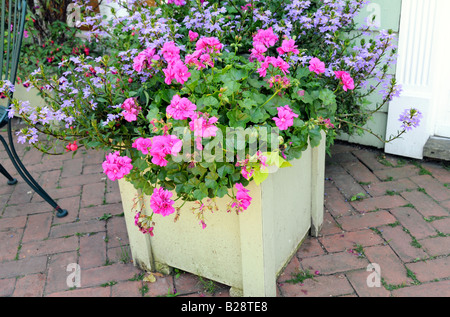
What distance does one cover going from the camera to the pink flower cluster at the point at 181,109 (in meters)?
1.63

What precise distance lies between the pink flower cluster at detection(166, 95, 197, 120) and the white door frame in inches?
75.9

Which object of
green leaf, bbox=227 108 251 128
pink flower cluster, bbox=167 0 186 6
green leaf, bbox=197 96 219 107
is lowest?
green leaf, bbox=227 108 251 128

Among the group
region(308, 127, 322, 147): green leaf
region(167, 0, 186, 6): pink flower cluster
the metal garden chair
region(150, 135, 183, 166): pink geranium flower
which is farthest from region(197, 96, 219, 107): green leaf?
the metal garden chair

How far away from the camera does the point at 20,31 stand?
2555mm

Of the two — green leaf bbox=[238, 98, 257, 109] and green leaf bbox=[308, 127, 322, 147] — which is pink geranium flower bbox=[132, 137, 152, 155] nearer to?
green leaf bbox=[238, 98, 257, 109]

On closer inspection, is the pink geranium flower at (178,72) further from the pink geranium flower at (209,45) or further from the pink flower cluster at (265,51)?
the pink flower cluster at (265,51)

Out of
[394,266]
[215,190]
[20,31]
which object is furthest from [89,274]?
[394,266]

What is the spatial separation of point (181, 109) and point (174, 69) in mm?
157

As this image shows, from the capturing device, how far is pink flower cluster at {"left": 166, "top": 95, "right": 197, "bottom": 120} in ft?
5.36

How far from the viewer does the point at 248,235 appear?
1.92m

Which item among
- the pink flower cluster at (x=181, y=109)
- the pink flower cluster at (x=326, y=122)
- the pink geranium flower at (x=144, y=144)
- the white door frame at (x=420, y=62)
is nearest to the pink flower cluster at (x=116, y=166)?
the pink geranium flower at (x=144, y=144)

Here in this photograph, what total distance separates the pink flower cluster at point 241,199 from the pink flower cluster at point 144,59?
0.60 metres
